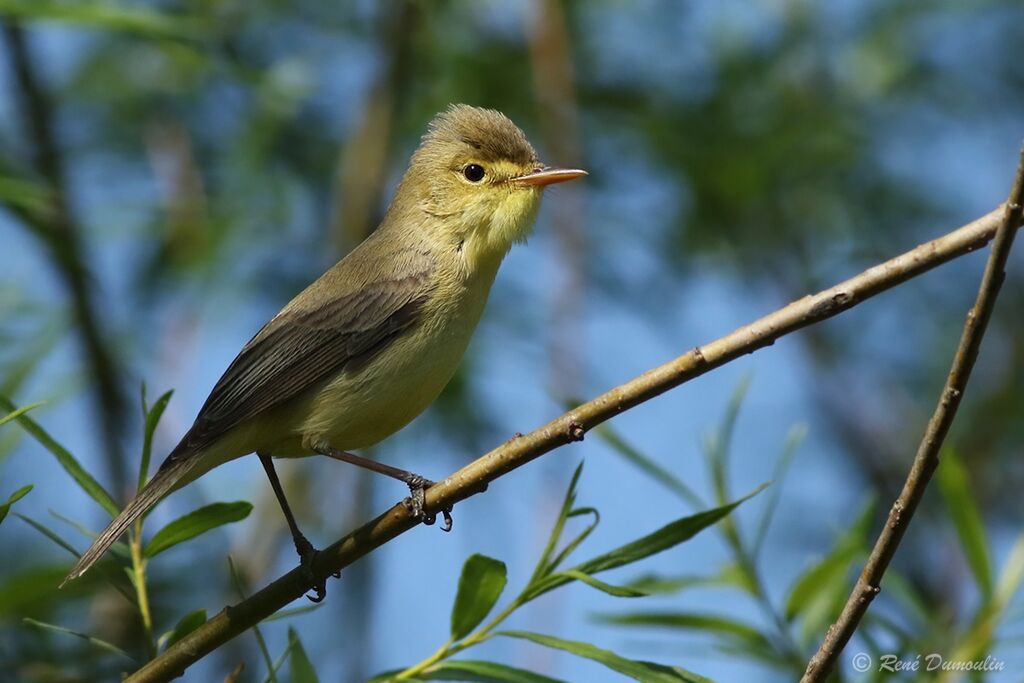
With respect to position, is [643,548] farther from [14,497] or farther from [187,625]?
[14,497]

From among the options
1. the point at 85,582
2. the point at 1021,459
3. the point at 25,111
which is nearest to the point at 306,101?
the point at 25,111

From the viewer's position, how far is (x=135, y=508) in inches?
118

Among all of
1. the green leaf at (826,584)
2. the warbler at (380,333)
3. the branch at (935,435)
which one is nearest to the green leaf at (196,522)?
the warbler at (380,333)

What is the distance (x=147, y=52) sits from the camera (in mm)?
5891

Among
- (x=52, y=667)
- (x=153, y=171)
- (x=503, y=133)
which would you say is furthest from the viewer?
(x=153, y=171)

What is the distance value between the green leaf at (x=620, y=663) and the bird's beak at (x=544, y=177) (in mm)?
2044

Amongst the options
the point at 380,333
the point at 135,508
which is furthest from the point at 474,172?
the point at 135,508

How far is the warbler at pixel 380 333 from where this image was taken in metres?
3.84

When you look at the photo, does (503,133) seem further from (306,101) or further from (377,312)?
(306,101)

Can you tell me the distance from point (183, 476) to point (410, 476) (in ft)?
2.09

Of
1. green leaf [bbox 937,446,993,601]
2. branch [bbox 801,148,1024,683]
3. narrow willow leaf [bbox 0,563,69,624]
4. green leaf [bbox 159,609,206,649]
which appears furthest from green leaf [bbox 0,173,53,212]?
green leaf [bbox 937,446,993,601]

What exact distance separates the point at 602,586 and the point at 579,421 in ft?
1.14

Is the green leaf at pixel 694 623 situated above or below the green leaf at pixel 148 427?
below

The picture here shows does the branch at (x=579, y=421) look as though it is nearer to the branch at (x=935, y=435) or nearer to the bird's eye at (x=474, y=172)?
the branch at (x=935, y=435)
